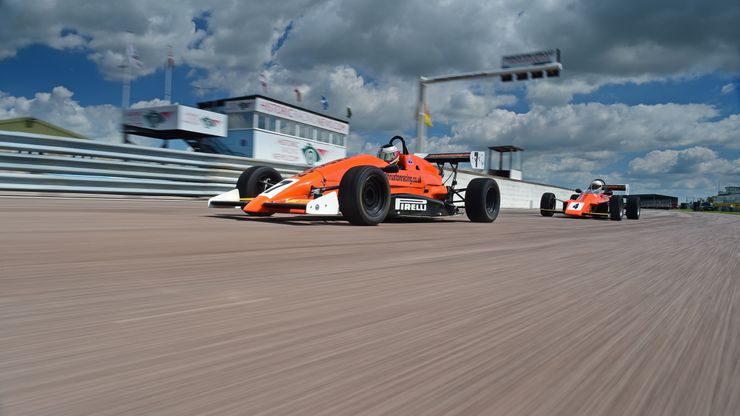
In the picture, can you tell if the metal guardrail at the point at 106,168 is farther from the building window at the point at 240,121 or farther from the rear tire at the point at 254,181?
the building window at the point at 240,121

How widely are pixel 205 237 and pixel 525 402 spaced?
2.59 m

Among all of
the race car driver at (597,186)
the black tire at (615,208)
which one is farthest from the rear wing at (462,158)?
the race car driver at (597,186)

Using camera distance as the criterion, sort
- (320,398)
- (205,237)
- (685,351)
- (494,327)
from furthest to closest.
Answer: (205,237) < (494,327) < (685,351) < (320,398)

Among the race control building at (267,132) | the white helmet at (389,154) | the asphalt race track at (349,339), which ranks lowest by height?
the asphalt race track at (349,339)

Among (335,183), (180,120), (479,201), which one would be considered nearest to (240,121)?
(180,120)

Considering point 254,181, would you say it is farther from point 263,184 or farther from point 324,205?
point 324,205

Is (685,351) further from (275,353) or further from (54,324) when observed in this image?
(54,324)

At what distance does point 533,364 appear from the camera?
880 mm

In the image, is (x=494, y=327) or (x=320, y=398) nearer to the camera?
(x=320, y=398)

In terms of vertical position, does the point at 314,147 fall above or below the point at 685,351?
above

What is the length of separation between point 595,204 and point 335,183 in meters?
9.98

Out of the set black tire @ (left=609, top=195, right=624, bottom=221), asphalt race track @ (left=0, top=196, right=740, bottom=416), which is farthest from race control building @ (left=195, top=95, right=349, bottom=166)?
asphalt race track @ (left=0, top=196, right=740, bottom=416)

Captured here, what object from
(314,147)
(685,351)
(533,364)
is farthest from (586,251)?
(314,147)

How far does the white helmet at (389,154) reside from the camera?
20.2 feet
